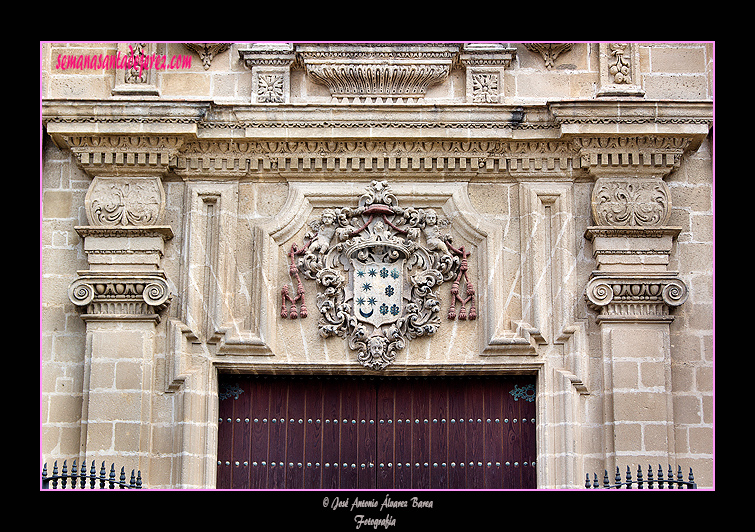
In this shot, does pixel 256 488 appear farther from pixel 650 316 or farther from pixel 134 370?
pixel 650 316

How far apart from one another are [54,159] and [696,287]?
206 inches

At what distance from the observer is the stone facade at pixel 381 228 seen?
27.1 ft

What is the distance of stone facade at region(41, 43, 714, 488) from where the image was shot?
827 centimetres

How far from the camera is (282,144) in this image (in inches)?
344

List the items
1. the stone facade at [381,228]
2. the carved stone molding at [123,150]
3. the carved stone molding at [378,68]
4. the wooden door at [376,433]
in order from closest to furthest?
the stone facade at [381,228]
the wooden door at [376,433]
the carved stone molding at [123,150]
the carved stone molding at [378,68]

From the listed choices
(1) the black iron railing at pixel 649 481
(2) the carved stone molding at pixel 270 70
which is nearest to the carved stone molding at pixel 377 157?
(2) the carved stone molding at pixel 270 70

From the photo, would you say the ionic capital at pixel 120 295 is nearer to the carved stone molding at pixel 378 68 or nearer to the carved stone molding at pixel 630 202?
the carved stone molding at pixel 378 68

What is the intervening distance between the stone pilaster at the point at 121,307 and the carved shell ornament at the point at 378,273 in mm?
1066

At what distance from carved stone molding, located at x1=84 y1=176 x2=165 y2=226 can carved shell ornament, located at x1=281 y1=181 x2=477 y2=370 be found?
3.74 feet

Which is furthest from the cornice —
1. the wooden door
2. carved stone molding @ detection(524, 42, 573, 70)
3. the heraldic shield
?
the wooden door

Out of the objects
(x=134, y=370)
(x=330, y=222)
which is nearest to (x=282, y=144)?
(x=330, y=222)
